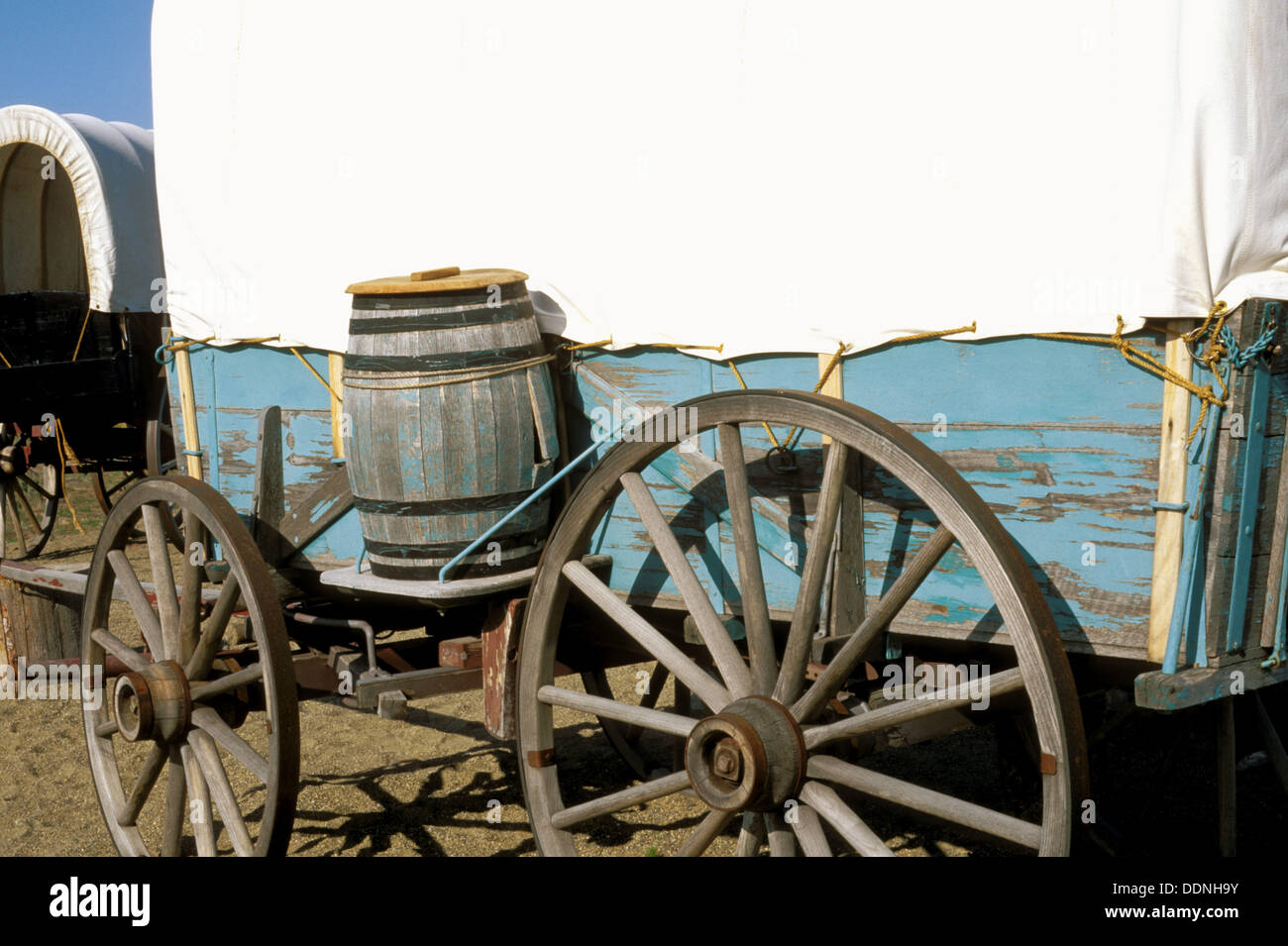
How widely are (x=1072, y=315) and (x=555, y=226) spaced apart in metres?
1.39

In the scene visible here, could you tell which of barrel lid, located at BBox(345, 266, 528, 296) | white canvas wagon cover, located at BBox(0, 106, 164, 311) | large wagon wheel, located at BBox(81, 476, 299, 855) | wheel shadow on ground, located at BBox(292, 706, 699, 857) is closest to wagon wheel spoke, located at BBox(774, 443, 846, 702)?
barrel lid, located at BBox(345, 266, 528, 296)

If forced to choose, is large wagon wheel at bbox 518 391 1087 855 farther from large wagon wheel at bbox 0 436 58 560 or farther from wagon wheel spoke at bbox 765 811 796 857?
large wagon wheel at bbox 0 436 58 560

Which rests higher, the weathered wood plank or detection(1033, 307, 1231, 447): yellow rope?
detection(1033, 307, 1231, 447): yellow rope

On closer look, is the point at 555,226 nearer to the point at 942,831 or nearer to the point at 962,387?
the point at 962,387

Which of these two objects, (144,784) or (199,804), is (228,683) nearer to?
(199,804)

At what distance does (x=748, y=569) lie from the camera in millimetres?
2680

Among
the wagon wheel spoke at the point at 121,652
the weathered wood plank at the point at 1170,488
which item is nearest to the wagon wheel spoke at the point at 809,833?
the weathered wood plank at the point at 1170,488

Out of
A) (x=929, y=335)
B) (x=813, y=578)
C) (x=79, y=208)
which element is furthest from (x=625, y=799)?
(x=79, y=208)

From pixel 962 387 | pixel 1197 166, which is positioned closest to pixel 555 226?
pixel 962 387

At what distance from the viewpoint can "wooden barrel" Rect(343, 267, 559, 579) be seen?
3066 mm

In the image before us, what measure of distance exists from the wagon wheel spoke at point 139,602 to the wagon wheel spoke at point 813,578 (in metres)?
1.93

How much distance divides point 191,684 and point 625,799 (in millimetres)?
1313

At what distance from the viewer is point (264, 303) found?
12.8 ft

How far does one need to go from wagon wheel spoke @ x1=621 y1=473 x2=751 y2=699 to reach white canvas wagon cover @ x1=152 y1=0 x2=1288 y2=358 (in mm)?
406
